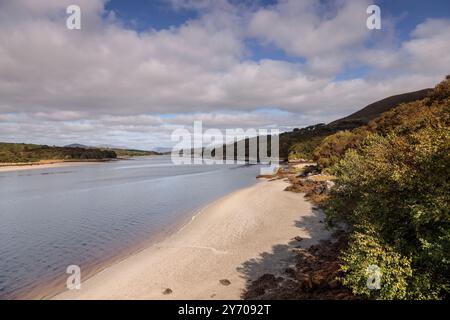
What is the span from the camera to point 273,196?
3659 cm

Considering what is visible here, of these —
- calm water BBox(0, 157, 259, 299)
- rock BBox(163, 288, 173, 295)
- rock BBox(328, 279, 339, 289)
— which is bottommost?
calm water BBox(0, 157, 259, 299)

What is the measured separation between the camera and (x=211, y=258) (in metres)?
17.0

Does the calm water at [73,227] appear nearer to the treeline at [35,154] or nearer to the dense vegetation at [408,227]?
the dense vegetation at [408,227]

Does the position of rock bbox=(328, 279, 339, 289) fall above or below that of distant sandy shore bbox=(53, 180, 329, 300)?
above

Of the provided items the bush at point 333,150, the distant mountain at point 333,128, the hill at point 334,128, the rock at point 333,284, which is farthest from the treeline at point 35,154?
the rock at point 333,284

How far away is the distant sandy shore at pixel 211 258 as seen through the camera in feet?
43.8

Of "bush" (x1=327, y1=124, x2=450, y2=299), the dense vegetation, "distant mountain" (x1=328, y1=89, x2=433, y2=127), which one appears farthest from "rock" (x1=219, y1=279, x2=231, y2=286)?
"distant mountain" (x1=328, y1=89, x2=433, y2=127)

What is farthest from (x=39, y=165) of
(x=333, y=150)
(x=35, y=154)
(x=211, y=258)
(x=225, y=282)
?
(x=225, y=282)

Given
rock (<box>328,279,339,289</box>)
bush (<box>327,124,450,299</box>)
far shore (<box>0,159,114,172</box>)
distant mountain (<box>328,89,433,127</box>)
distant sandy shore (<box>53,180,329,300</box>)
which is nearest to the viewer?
bush (<box>327,124,450,299</box>)

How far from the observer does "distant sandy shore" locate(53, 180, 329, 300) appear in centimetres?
1334

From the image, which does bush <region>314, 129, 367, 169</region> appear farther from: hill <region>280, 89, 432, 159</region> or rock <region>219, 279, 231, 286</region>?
hill <region>280, 89, 432, 159</region>

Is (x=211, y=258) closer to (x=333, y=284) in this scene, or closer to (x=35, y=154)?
(x=333, y=284)

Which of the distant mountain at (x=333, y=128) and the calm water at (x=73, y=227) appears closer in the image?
the calm water at (x=73, y=227)
